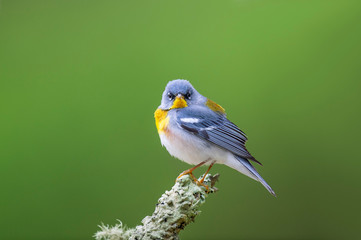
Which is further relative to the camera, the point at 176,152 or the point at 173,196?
the point at 176,152

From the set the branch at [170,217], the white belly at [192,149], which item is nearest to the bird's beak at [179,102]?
the white belly at [192,149]

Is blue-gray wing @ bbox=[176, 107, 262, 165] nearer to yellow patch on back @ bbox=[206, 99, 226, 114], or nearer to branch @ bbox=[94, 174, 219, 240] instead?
yellow patch on back @ bbox=[206, 99, 226, 114]

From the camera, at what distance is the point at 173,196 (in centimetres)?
128

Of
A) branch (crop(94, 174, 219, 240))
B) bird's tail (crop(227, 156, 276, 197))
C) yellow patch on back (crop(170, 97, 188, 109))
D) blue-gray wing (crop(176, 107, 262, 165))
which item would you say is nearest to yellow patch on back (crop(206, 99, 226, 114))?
blue-gray wing (crop(176, 107, 262, 165))

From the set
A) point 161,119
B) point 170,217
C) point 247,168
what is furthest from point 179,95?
point 170,217

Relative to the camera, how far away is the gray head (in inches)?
65.9

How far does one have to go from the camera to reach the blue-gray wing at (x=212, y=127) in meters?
1.61

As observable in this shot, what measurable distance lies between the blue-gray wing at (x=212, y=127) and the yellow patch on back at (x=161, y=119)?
0.06 metres

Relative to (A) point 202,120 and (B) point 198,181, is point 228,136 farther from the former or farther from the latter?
(B) point 198,181

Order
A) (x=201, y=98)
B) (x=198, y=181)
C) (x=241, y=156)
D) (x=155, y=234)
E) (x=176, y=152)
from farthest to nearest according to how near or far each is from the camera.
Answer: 1. (x=201, y=98)
2. (x=176, y=152)
3. (x=241, y=156)
4. (x=198, y=181)
5. (x=155, y=234)

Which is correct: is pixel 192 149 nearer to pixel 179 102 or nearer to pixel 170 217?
pixel 179 102

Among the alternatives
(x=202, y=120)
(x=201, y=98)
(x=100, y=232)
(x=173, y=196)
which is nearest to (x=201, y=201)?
(x=173, y=196)

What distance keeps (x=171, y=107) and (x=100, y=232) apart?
644 millimetres

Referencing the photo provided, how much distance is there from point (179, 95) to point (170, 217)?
60 cm
